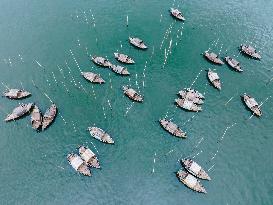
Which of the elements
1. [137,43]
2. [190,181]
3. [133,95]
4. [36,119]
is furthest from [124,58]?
[190,181]

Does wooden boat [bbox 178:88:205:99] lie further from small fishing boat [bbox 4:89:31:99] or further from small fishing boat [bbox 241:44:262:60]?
small fishing boat [bbox 4:89:31:99]

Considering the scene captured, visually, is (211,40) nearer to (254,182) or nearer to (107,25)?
(107,25)

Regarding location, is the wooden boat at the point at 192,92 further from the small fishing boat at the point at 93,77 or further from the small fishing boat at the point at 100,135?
the small fishing boat at the point at 100,135

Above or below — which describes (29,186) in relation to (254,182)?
below

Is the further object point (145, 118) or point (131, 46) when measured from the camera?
point (131, 46)

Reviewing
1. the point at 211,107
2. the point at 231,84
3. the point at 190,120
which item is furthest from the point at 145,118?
the point at 231,84

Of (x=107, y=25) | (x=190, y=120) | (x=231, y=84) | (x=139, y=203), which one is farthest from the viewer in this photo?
(x=107, y=25)
